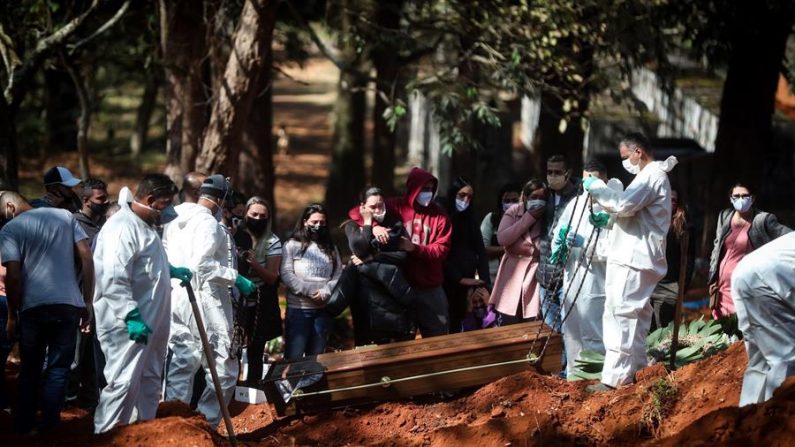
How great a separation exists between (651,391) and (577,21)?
25.8 ft

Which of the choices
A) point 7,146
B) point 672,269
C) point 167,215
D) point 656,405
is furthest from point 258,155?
point 656,405

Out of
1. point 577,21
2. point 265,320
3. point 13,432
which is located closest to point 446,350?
point 265,320

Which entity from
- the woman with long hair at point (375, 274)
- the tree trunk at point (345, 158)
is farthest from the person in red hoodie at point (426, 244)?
the tree trunk at point (345, 158)

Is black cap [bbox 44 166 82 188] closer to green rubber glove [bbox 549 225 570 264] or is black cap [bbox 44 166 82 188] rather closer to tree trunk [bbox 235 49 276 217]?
green rubber glove [bbox 549 225 570 264]

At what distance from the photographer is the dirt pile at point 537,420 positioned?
21.8 ft

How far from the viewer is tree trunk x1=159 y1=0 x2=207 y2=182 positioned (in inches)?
566

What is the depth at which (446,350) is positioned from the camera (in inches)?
347

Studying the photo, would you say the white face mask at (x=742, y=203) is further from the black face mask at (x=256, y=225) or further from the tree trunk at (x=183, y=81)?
the tree trunk at (x=183, y=81)

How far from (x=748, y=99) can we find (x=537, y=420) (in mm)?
9466

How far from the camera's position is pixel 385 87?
713 inches

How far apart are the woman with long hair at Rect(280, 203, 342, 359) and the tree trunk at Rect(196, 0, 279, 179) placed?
398 cm

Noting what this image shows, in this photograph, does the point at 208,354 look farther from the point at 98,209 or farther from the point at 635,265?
the point at 635,265

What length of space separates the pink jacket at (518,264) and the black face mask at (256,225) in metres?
2.07

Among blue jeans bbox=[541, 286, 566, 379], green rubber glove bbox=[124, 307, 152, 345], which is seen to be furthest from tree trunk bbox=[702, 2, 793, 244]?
green rubber glove bbox=[124, 307, 152, 345]
